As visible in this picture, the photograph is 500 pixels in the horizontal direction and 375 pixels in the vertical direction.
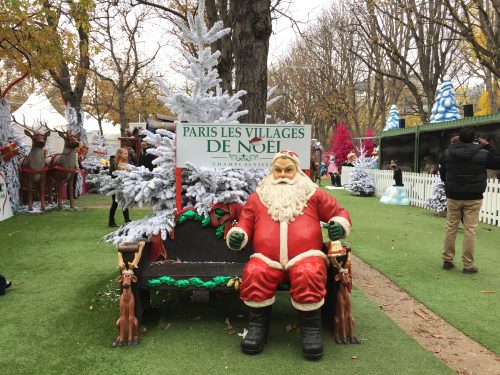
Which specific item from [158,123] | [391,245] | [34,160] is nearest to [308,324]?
[391,245]

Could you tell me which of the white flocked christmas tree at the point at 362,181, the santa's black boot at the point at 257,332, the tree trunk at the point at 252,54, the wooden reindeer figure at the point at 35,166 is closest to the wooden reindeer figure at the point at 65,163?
the wooden reindeer figure at the point at 35,166

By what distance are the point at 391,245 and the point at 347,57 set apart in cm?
2202

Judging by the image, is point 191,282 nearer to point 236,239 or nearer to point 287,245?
point 236,239

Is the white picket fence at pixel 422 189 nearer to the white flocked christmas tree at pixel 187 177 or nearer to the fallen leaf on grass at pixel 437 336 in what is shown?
the fallen leaf on grass at pixel 437 336

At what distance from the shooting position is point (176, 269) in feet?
13.2

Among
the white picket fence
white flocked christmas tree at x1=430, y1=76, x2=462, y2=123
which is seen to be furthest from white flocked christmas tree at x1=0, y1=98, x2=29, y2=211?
white flocked christmas tree at x1=430, y1=76, x2=462, y2=123

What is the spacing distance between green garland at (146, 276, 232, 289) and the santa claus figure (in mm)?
268

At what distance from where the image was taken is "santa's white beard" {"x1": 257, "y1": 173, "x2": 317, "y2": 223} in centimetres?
377

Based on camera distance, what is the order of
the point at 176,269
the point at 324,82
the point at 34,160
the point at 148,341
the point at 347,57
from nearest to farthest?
the point at 148,341
the point at 176,269
the point at 34,160
the point at 347,57
the point at 324,82

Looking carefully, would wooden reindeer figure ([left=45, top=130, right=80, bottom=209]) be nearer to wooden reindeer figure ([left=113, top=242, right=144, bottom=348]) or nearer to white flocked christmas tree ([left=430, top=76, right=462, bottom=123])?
wooden reindeer figure ([left=113, top=242, right=144, bottom=348])

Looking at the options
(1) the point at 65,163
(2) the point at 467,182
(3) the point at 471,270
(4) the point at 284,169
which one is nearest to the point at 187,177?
(4) the point at 284,169

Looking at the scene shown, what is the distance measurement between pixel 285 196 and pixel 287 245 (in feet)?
1.39

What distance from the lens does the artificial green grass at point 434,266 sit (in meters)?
4.34

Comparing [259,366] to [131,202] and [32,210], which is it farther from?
[32,210]
